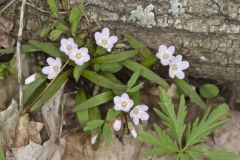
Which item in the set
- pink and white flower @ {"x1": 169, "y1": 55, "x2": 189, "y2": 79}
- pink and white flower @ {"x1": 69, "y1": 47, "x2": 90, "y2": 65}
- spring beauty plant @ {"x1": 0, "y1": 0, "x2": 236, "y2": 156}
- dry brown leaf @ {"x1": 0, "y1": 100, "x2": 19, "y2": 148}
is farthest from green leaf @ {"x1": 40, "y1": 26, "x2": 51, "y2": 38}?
pink and white flower @ {"x1": 169, "y1": 55, "x2": 189, "y2": 79}

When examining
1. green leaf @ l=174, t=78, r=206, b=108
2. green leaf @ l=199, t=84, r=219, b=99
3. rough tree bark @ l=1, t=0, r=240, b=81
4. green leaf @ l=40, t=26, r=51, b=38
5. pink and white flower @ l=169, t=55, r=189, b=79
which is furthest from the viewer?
green leaf @ l=199, t=84, r=219, b=99

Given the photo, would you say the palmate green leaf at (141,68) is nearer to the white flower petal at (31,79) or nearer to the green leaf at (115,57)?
the green leaf at (115,57)

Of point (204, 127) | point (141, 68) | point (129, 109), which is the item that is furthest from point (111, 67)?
point (204, 127)

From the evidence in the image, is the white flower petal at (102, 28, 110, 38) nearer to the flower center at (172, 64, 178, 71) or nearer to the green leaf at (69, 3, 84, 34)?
the green leaf at (69, 3, 84, 34)

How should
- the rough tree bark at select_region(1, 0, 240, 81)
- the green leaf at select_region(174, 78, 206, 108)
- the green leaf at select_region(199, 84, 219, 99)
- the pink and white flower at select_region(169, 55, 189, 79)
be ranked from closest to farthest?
1. the rough tree bark at select_region(1, 0, 240, 81)
2. the pink and white flower at select_region(169, 55, 189, 79)
3. the green leaf at select_region(174, 78, 206, 108)
4. the green leaf at select_region(199, 84, 219, 99)

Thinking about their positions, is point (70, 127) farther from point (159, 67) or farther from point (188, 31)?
point (188, 31)

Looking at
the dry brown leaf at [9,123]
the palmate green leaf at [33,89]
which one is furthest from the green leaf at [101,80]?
the dry brown leaf at [9,123]

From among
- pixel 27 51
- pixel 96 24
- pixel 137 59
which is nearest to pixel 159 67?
pixel 137 59
